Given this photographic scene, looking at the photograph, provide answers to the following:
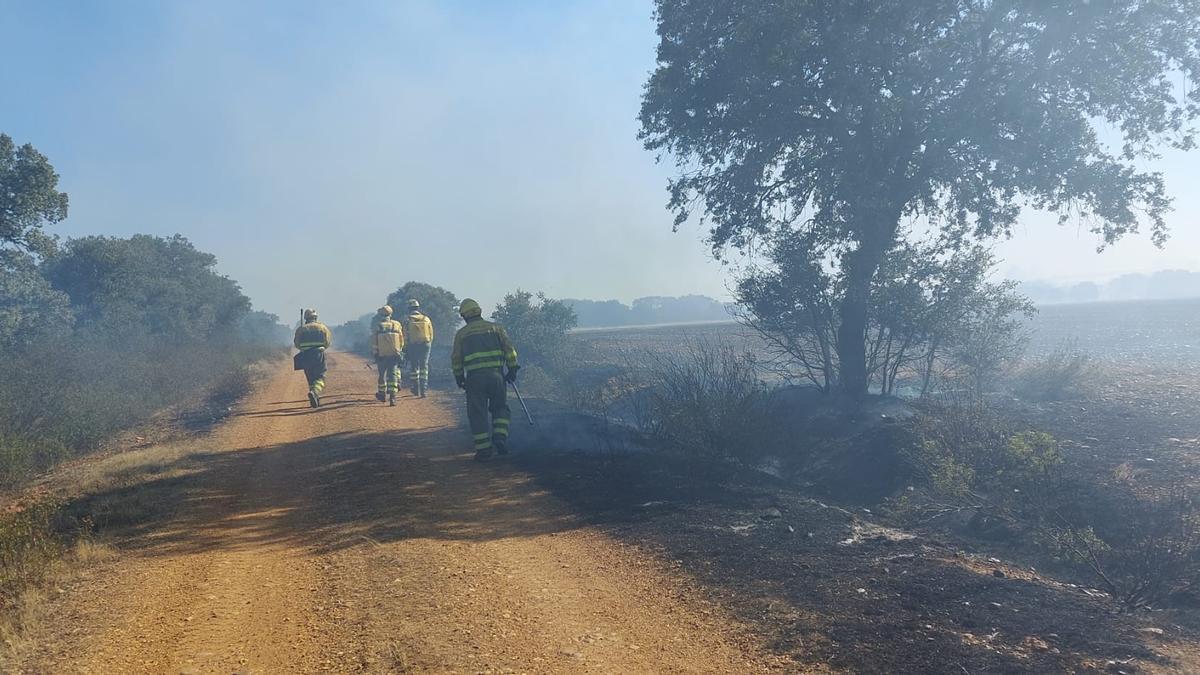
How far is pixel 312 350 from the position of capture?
15.7 m

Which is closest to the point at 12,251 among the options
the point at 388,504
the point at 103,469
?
the point at 103,469

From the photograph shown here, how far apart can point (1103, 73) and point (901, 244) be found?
396cm

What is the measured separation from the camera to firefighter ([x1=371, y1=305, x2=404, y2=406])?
16141 millimetres

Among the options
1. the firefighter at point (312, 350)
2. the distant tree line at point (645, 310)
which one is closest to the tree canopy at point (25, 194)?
the firefighter at point (312, 350)

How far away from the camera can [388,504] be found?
7824 millimetres

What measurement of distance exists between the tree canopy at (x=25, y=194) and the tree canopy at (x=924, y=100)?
13571 mm

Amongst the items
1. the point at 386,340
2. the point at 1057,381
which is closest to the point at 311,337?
the point at 386,340

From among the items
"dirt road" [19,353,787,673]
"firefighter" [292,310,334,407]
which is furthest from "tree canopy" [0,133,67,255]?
"dirt road" [19,353,787,673]

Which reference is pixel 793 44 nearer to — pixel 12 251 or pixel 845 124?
pixel 845 124

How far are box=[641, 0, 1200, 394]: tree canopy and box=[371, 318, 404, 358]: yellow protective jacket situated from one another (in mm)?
7461

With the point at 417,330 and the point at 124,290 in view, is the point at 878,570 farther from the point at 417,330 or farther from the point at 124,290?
the point at 124,290

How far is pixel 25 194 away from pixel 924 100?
18.1 meters

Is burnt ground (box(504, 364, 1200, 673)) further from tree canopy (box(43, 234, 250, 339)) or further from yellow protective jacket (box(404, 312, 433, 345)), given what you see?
tree canopy (box(43, 234, 250, 339))

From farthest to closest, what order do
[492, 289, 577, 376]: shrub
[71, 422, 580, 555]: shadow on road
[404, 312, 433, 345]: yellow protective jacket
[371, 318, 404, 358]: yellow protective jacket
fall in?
1. [492, 289, 577, 376]: shrub
2. [404, 312, 433, 345]: yellow protective jacket
3. [371, 318, 404, 358]: yellow protective jacket
4. [71, 422, 580, 555]: shadow on road
